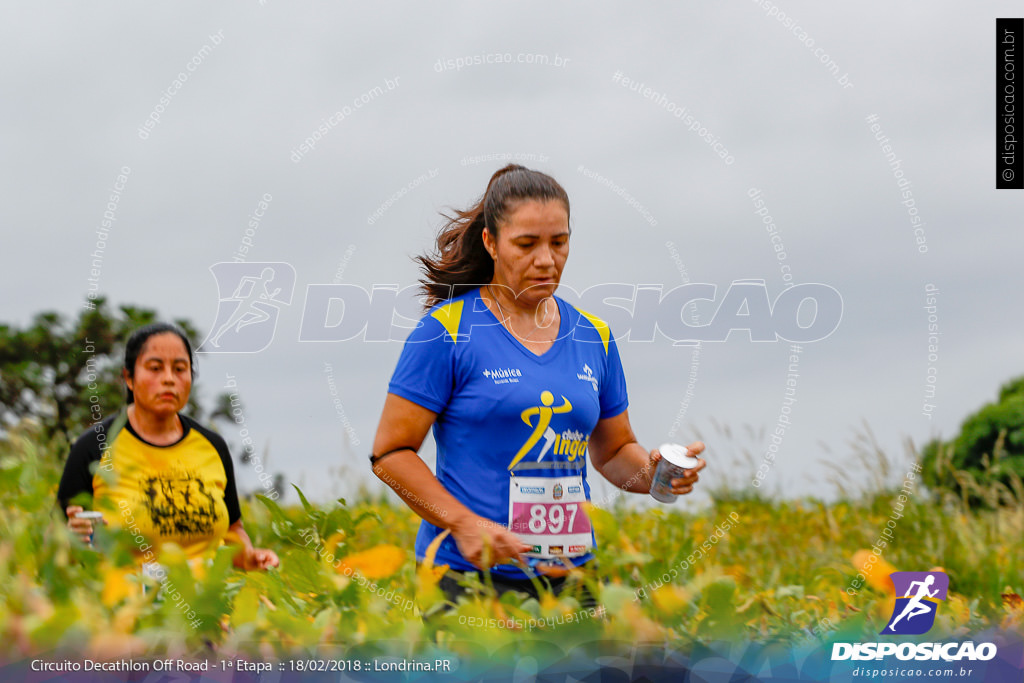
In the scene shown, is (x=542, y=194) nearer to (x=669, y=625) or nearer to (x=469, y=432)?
(x=469, y=432)

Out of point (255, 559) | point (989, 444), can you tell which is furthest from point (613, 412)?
point (989, 444)

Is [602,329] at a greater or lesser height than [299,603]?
greater

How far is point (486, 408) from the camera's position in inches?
111

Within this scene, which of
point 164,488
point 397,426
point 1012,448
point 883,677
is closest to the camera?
point 883,677

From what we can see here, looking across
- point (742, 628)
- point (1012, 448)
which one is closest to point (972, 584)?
point (1012, 448)

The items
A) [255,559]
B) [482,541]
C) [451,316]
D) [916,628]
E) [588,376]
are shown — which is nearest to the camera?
[916,628]

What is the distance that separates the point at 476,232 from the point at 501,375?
63cm

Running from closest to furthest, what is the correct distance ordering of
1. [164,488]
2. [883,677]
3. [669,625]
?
[669,625] → [883,677] → [164,488]

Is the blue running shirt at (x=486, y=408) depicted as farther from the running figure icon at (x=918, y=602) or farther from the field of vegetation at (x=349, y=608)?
the running figure icon at (x=918, y=602)

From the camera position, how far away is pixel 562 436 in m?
2.90

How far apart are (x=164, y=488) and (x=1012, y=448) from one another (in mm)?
8895

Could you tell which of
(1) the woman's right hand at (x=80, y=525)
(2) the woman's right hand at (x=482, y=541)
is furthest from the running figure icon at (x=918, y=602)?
(1) the woman's right hand at (x=80, y=525)

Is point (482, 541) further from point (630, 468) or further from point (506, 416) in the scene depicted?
point (630, 468)
